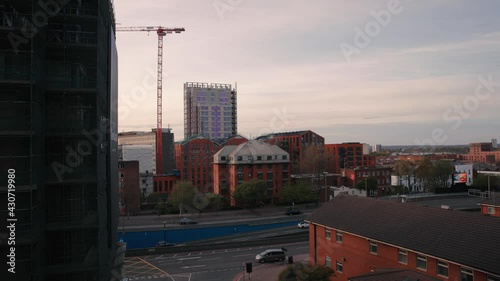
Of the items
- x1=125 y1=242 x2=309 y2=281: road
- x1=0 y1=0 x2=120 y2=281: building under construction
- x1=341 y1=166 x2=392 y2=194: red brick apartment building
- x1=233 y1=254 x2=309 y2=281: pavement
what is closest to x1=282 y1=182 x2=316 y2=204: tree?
x1=341 y1=166 x2=392 y2=194: red brick apartment building

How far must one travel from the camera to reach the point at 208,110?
146250 millimetres

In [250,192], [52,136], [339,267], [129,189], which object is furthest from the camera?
[129,189]

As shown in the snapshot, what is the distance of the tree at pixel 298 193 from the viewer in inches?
2158

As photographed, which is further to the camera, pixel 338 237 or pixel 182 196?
pixel 182 196

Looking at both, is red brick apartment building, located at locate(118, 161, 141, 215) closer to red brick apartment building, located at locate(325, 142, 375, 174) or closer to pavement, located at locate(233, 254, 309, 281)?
pavement, located at locate(233, 254, 309, 281)

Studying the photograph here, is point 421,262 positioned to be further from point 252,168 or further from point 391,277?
point 252,168

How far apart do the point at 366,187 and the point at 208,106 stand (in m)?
95.0

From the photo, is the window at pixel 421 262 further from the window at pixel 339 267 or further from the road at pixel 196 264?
the road at pixel 196 264

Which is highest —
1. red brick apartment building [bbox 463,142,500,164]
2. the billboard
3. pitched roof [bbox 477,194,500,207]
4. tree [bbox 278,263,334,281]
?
red brick apartment building [bbox 463,142,500,164]

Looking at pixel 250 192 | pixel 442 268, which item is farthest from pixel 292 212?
pixel 442 268

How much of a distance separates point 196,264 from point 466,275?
1902 cm

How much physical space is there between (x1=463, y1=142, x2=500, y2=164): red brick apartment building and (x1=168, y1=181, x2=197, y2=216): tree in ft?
416

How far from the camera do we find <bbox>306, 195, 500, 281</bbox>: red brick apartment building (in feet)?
49.7

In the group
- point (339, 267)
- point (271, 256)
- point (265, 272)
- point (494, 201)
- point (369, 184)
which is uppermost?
point (494, 201)
